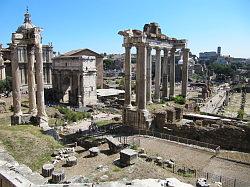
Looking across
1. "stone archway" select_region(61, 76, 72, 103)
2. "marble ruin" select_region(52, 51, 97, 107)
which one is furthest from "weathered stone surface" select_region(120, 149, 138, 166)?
"stone archway" select_region(61, 76, 72, 103)

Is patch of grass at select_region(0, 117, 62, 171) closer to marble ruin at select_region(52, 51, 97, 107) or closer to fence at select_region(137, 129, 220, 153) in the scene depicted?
fence at select_region(137, 129, 220, 153)

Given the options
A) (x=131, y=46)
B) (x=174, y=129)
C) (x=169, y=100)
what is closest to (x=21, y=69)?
(x=169, y=100)

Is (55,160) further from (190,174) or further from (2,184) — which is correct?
(190,174)

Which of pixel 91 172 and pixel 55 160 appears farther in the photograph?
pixel 55 160

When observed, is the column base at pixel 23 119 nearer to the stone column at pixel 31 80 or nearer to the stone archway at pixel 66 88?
the stone column at pixel 31 80

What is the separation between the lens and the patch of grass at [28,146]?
54.7 feet

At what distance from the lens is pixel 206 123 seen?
994 inches

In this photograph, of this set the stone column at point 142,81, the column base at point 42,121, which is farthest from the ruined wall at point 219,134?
the column base at point 42,121

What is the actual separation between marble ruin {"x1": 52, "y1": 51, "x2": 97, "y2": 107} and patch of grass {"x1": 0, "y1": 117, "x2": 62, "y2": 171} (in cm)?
2985

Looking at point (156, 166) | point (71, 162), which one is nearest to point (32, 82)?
point (71, 162)

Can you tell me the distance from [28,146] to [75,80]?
34743mm

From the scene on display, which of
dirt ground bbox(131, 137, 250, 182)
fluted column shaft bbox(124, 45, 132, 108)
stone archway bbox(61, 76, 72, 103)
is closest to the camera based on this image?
dirt ground bbox(131, 137, 250, 182)

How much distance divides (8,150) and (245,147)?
16536 millimetres

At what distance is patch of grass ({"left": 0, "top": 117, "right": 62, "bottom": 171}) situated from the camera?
16688mm
